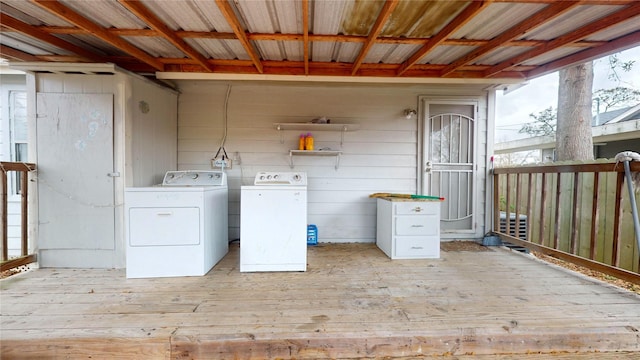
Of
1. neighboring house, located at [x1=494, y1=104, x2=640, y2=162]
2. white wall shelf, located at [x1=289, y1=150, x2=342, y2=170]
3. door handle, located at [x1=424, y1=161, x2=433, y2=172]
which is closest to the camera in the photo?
white wall shelf, located at [x1=289, y1=150, x2=342, y2=170]

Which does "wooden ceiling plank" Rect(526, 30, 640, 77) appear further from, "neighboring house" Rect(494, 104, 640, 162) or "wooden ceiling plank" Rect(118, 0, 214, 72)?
"wooden ceiling plank" Rect(118, 0, 214, 72)

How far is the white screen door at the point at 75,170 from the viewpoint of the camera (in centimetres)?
264

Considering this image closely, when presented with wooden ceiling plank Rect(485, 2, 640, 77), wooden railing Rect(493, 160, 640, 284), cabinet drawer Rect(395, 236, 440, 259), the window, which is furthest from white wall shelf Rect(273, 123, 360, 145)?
the window

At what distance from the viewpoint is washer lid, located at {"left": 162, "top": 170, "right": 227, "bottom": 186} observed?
3.07 m

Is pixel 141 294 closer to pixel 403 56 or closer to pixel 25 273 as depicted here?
pixel 25 273

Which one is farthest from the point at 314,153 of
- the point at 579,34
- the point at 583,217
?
the point at 583,217

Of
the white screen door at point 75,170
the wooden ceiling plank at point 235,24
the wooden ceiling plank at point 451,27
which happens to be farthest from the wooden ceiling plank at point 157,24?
the wooden ceiling plank at point 451,27

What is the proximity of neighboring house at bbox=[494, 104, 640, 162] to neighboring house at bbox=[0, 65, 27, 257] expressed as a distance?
878 centimetres

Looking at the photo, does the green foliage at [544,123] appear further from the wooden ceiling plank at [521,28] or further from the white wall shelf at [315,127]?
the white wall shelf at [315,127]

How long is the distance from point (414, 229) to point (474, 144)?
1826mm

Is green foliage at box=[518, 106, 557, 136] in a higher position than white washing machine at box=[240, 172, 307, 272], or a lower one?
higher

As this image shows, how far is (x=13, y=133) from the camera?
3.51 meters

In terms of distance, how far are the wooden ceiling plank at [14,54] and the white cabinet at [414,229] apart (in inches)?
169

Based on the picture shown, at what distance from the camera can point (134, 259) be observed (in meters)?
2.42
